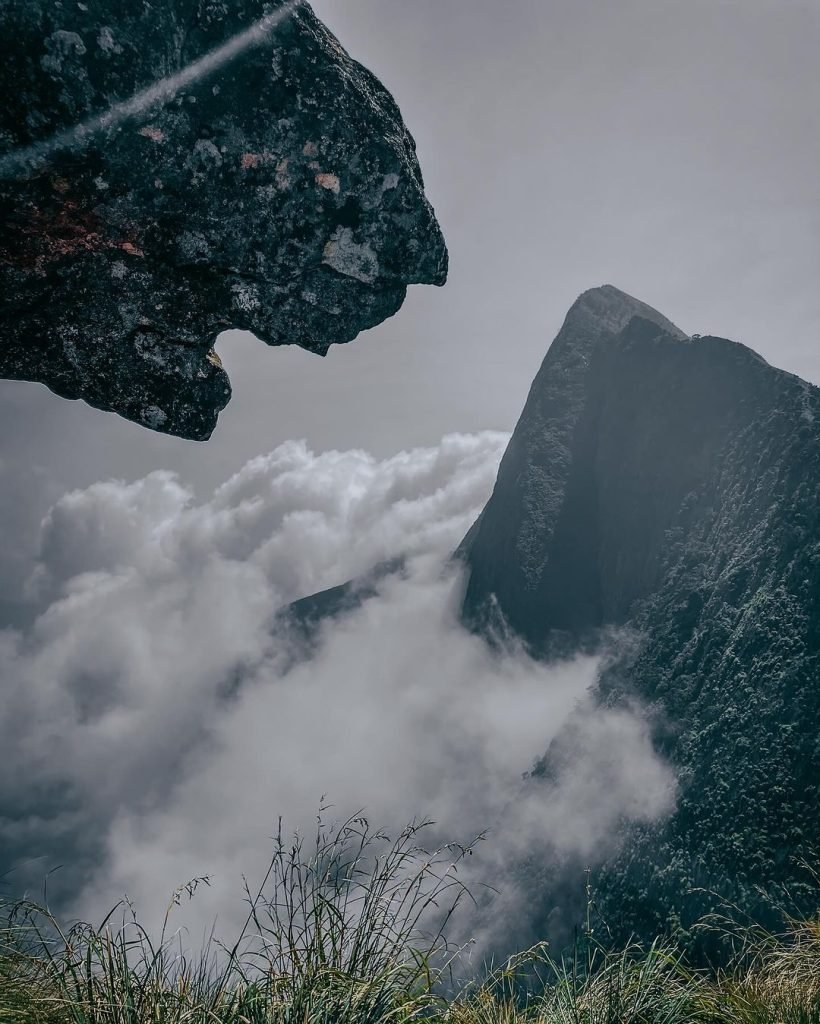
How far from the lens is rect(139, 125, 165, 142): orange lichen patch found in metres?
4.21

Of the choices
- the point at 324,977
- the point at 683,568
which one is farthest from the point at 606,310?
the point at 324,977

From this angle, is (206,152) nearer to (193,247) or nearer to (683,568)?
(193,247)

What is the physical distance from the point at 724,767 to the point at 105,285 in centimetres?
5893

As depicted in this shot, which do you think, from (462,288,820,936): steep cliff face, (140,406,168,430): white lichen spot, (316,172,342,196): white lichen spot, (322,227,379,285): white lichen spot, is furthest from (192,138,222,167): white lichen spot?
(462,288,820,936): steep cliff face

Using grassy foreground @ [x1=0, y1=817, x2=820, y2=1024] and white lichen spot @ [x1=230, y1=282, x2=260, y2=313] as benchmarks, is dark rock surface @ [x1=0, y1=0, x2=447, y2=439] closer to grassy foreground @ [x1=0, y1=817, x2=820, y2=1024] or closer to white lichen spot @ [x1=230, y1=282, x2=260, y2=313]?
white lichen spot @ [x1=230, y1=282, x2=260, y2=313]

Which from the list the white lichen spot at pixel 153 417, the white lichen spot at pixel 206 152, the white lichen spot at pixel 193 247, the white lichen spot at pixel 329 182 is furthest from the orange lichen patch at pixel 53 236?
the white lichen spot at pixel 329 182

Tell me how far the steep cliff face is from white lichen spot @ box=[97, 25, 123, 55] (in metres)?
30.0

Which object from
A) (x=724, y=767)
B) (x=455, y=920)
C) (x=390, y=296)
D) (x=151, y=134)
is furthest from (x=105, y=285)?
(x=455, y=920)

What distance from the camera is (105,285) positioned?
4.54 m

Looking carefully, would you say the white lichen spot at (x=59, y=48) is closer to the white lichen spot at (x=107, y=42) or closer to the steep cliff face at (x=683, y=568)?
the white lichen spot at (x=107, y=42)

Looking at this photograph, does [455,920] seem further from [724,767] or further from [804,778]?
[804,778]

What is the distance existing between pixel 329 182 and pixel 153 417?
2523 mm

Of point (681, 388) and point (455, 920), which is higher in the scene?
point (681, 388)

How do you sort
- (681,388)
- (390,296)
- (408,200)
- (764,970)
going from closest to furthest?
(764,970)
(408,200)
(390,296)
(681,388)
